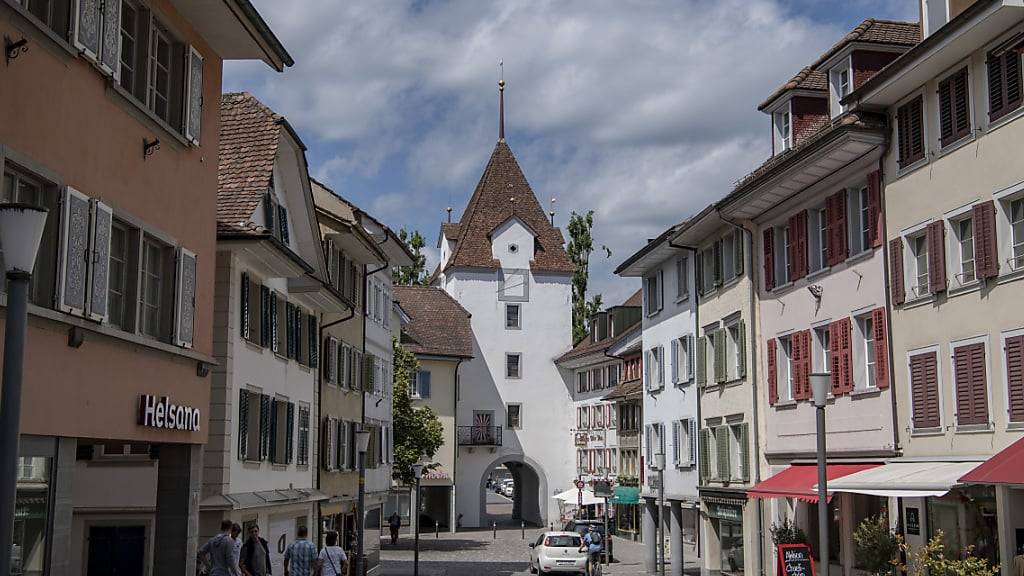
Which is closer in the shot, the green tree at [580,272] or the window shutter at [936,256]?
the window shutter at [936,256]

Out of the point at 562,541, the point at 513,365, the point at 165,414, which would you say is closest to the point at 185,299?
the point at 165,414

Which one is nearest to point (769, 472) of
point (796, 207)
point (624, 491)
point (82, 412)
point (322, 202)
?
point (796, 207)

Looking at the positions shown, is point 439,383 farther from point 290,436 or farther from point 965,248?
point 965,248

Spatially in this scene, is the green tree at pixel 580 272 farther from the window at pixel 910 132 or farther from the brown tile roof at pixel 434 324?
the window at pixel 910 132

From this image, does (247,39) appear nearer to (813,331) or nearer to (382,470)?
(813,331)

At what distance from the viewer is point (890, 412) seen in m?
23.5

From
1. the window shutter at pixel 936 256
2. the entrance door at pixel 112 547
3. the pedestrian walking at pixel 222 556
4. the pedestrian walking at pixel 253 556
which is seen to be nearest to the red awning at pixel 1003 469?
the window shutter at pixel 936 256

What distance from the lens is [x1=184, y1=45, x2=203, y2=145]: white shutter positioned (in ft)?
54.9

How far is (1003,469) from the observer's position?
1758 cm

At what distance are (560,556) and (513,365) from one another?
3669cm

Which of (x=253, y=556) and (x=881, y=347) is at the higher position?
(x=881, y=347)

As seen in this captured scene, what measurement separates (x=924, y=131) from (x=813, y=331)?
681 cm

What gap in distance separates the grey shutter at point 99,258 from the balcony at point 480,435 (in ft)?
196

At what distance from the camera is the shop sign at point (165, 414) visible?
50.4 ft
